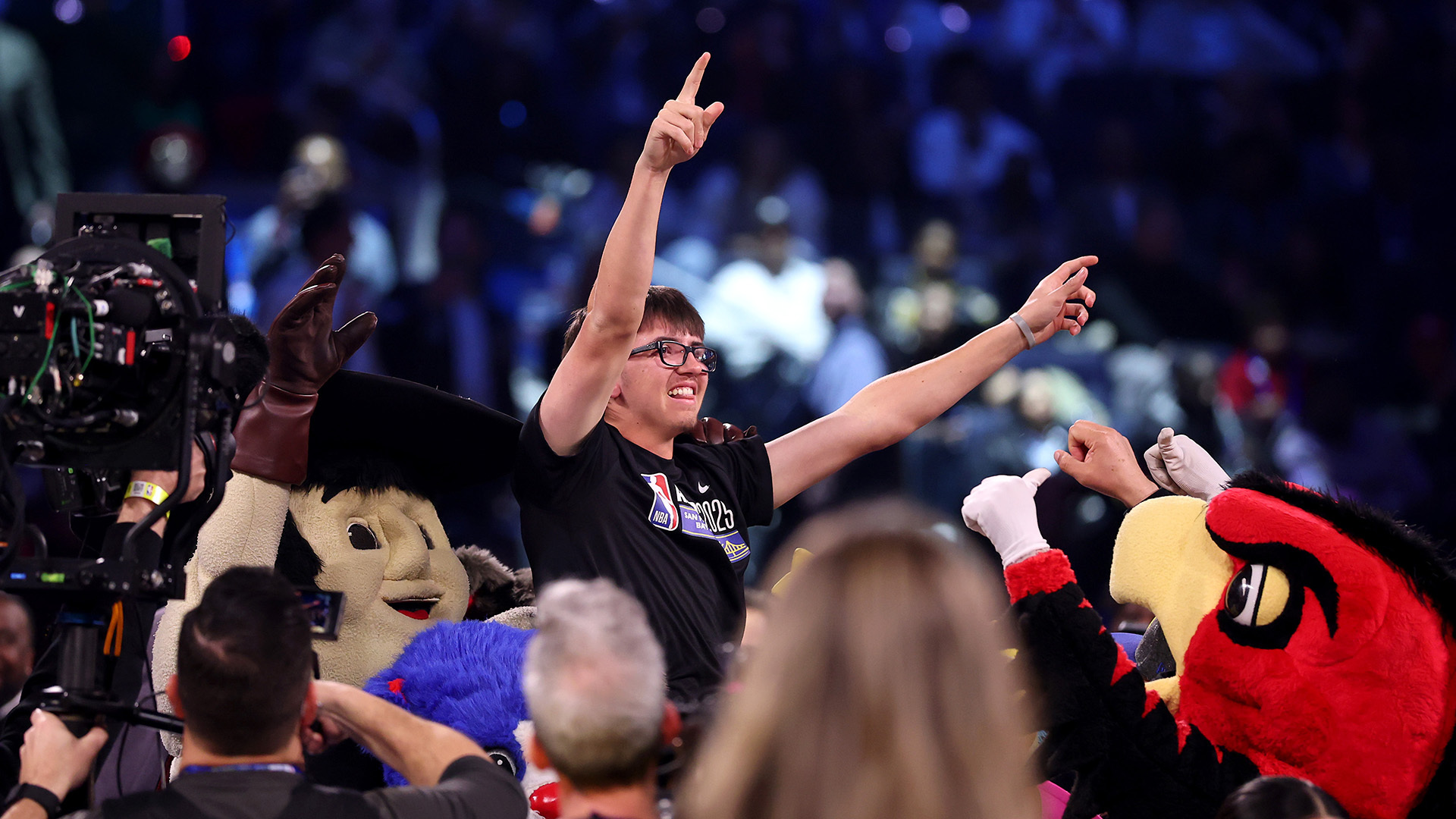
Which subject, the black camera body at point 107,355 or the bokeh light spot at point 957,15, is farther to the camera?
the bokeh light spot at point 957,15

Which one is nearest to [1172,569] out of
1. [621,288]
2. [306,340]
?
[621,288]

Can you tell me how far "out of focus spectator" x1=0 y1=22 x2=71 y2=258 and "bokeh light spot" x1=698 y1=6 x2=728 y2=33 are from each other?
2.80 metres

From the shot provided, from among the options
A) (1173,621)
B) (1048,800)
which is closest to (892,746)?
Result: (1173,621)

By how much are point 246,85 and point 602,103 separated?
1.55 metres

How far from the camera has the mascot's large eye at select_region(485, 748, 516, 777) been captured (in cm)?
198

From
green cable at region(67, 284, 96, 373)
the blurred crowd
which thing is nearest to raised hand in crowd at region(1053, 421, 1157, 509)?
green cable at region(67, 284, 96, 373)

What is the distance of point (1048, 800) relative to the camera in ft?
7.28

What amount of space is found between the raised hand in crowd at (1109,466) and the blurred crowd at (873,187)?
2.97 m

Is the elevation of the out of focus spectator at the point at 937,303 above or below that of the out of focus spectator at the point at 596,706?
below

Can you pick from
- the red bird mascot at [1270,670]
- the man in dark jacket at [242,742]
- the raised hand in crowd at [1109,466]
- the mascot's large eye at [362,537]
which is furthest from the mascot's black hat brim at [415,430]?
the raised hand in crowd at [1109,466]

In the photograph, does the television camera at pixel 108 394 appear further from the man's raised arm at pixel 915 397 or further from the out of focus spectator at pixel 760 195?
the out of focus spectator at pixel 760 195

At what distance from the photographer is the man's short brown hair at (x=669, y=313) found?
7.78 ft

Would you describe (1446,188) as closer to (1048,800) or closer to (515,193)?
(515,193)

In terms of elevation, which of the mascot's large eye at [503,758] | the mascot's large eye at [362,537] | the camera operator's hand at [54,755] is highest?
the camera operator's hand at [54,755]
